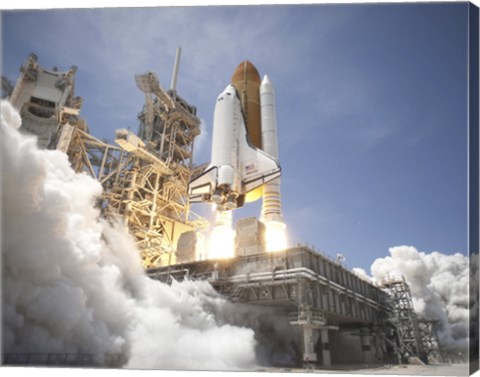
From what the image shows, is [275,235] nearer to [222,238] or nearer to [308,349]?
[222,238]

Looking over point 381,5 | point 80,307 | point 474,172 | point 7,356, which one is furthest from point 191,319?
point 381,5

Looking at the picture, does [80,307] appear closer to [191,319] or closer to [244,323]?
[191,319]

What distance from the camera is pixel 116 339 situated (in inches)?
449

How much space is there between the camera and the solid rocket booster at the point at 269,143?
70.0 ft

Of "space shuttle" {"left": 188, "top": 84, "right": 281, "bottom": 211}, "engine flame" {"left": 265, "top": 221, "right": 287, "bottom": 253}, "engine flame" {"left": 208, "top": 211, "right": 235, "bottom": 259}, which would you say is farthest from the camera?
"engine flame" {"left": 208, "top": 211, "right": 235, "bottom": 259}

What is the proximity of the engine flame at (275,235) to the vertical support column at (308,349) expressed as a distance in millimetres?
5953

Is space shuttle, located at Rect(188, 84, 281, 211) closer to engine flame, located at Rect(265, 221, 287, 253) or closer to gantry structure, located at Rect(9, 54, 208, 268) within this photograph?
engine flame, located at Rect(265, 221, 287, 253)

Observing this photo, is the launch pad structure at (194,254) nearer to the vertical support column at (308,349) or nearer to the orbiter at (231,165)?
the vertical support column at (308,349)

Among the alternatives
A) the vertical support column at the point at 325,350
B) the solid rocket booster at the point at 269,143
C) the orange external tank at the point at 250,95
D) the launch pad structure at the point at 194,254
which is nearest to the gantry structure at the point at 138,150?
the launch pad structure at the point at 194,254

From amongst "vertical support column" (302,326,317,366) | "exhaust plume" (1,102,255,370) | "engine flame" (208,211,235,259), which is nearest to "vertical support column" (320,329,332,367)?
"vertical support column" (302,326,317,366)

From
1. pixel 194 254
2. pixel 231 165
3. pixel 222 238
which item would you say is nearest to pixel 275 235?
pixel 222 238

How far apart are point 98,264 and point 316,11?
11734 mm

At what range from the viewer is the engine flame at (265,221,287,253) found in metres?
20.5

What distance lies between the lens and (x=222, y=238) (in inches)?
834
